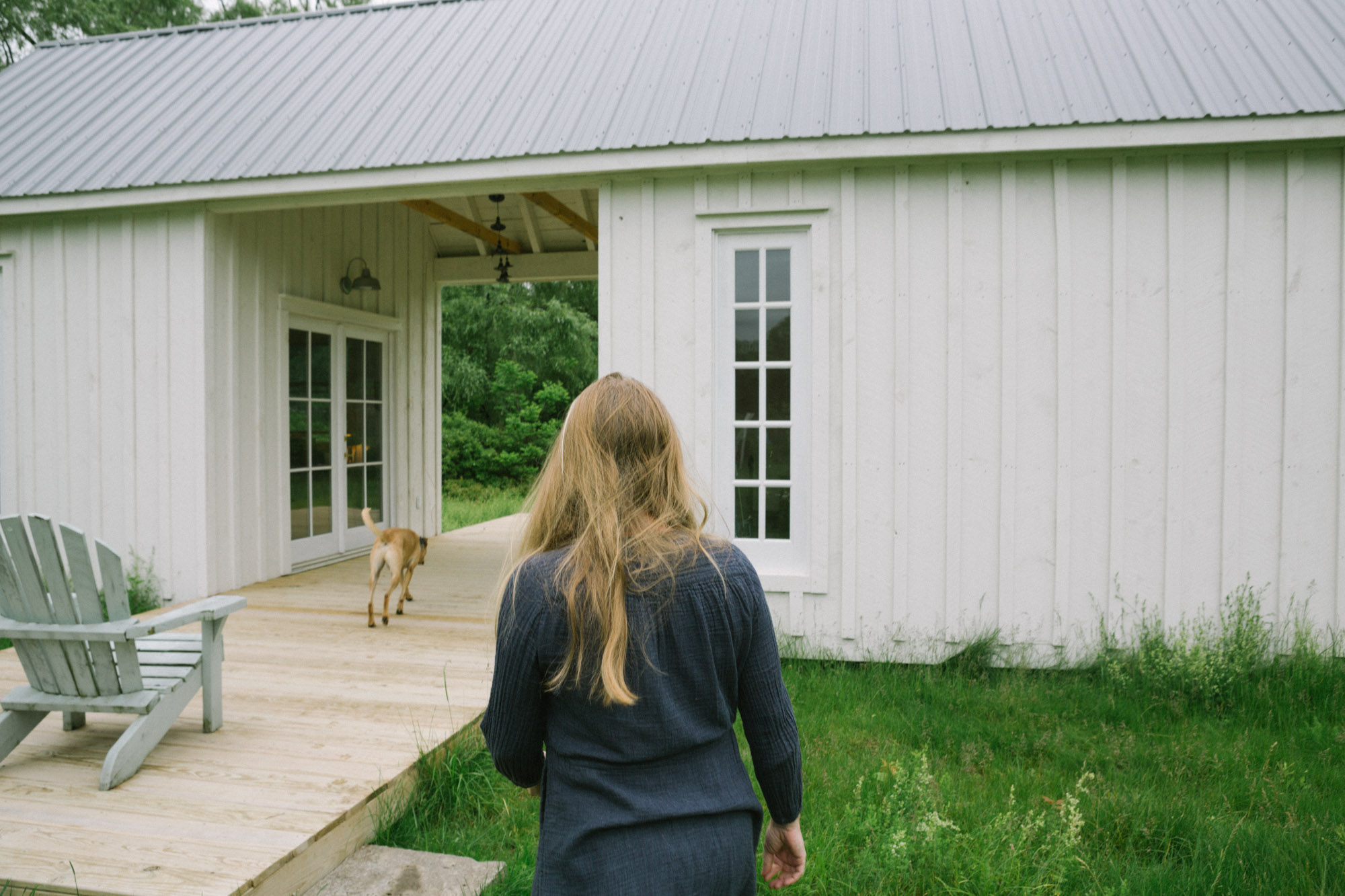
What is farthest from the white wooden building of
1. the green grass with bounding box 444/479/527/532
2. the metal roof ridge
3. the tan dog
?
the green grass with bounding box 444/479/527/532

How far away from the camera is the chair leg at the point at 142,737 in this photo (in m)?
2.92

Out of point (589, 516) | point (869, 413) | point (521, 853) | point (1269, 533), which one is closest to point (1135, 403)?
point (1269, 533)

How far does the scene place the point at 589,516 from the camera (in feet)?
4.63

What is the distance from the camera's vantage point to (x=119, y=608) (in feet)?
9.98

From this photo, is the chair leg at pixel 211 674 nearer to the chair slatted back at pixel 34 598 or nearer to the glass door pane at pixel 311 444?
the chair slatted back at pixel 34 598

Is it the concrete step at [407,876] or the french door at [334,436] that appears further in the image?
the french door at [334,436]

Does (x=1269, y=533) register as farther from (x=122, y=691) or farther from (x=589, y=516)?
(x=122, y=691)

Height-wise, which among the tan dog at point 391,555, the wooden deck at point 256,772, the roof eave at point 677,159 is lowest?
the wooden deck at point 256,772

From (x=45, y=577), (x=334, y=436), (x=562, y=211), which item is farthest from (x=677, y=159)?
(x=334, y=436)

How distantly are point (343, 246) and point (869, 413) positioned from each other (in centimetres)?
552

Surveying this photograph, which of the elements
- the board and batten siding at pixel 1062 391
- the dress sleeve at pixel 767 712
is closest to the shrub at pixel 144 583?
the board and batten siding at pixel 1062 391

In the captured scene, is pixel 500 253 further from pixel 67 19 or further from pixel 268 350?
pixel 67 19

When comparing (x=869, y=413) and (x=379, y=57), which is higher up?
(x=379, y=57)

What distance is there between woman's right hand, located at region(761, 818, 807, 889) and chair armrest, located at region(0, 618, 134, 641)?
2.42m
